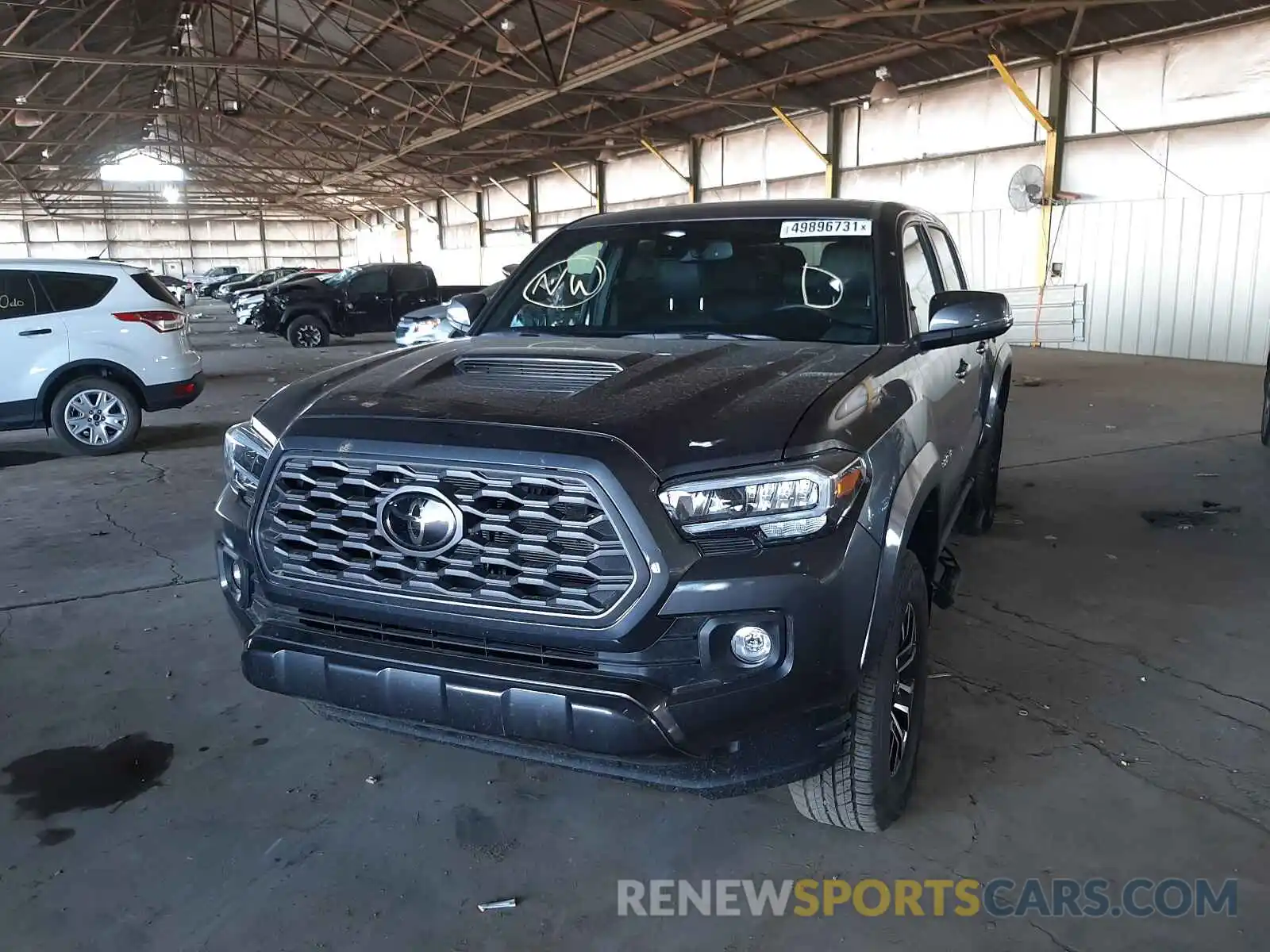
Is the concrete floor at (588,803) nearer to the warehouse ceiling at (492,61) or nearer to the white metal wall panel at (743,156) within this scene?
the warehouse ceiling at (492,61)

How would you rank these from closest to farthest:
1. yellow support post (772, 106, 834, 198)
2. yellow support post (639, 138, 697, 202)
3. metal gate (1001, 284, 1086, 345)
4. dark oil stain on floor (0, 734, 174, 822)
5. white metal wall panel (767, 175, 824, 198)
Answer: dark oil stain on floor (0, 734, 174, 822) → metal gate (1001, 284, 1086, 345) → yellow support post (772, 106, 834, 198) → white metal wall panel (767, 175, 824, 198) → yellow support post (639, 138, 697, 202)

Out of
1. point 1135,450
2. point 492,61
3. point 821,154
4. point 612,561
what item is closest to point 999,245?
point 821,154

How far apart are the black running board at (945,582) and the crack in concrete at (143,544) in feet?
11.9

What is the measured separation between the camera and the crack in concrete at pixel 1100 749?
2.67 meters

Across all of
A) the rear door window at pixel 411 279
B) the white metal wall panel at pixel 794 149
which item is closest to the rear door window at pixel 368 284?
the rear door window at pixel 411 279

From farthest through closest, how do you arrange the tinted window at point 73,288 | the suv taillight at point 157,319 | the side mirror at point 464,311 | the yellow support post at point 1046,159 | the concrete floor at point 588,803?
the yellow support post at point 1046,159, the suv taillight at point 157,319, the tinted window at point 73,288, the side mirror at point 464,311, the concrete floor at point 588,803

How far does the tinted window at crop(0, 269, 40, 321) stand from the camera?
24.5 feet

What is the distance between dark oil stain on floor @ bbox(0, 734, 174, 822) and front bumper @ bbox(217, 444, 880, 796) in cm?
108

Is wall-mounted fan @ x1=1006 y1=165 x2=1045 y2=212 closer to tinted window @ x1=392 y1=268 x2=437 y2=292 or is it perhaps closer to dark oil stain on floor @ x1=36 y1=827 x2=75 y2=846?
tinted window @ x1=392 y1=268 x2=437 y2=292

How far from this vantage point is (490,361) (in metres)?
2.71

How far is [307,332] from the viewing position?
18.1 meters

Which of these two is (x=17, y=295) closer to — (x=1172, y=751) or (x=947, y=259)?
(x=947, y=259)

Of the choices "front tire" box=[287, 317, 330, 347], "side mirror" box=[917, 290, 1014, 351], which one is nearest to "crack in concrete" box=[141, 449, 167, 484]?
Result: "side mirror" box=[917, 290, 1014, 351]

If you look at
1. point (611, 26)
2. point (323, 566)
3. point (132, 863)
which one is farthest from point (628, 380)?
point (611, 26)
